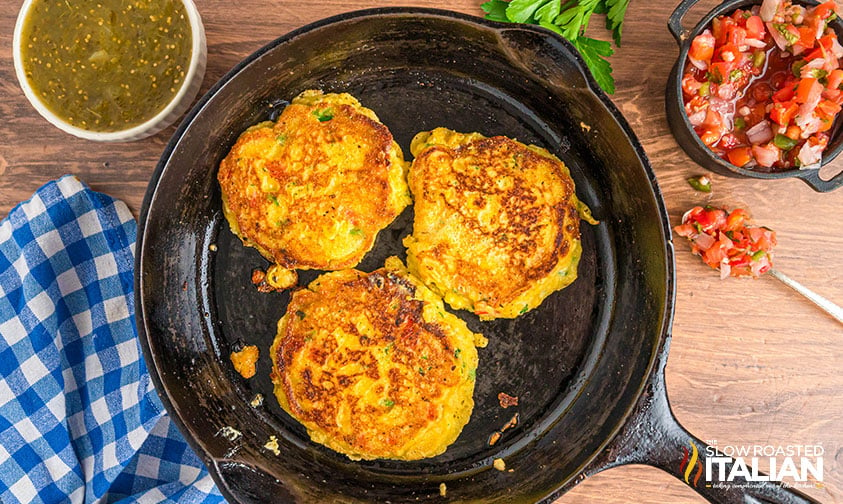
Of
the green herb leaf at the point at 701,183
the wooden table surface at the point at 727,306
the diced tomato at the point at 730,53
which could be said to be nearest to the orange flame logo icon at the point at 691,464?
the wooden table surface at the point at 727,306

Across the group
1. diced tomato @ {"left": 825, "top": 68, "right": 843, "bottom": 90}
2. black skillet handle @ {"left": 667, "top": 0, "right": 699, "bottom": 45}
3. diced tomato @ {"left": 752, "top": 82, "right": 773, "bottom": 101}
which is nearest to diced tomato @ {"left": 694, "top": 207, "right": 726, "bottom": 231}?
diced tomato @ {"left": 752, "top": 82, "right": 773, "bottom": 101}

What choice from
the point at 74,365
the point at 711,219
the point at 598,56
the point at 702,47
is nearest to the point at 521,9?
the point at 598,56

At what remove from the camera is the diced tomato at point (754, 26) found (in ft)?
6.99

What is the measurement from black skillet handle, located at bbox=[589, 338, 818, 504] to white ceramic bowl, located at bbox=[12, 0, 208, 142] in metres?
1.90

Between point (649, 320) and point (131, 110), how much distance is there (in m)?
2.03

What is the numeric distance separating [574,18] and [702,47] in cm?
45

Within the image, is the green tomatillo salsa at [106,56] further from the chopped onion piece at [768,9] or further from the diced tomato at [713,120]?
the chopped onion piece at [768,9]

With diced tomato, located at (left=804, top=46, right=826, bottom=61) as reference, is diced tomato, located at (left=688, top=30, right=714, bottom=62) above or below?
above

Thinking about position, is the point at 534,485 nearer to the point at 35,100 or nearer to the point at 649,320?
the point at 649,320

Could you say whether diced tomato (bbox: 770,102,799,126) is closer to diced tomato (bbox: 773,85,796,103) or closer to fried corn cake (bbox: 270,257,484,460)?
diced tomato (bbox: 773,85,796,103)

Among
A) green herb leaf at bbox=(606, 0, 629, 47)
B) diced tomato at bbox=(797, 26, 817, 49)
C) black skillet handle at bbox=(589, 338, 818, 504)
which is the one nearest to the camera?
black skillet handle at bbox=(589, 338, 818, 504)

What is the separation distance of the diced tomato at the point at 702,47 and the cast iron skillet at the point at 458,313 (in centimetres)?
39

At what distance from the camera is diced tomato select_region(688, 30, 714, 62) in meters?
2.11

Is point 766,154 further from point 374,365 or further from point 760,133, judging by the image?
point 374,365
